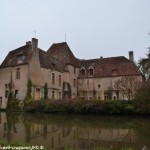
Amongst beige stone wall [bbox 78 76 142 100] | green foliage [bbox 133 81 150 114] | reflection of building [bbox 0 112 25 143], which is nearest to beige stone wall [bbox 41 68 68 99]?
beige stone wall [bbox 78 76 142 100]

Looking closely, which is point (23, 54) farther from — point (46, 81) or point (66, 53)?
point (66, 53)

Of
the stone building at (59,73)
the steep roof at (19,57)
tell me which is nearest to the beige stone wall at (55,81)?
the stone building at (59,73)

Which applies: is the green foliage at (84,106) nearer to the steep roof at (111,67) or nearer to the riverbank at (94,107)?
the riverbank at (94,107)

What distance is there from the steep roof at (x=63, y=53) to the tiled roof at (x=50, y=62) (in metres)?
1.13

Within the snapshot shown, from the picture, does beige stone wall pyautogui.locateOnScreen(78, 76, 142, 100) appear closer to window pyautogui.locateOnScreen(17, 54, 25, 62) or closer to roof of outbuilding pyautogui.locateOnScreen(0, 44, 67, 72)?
roof of outbuilding pyautogui.locateOnScreen(0, 44, 67, 72)

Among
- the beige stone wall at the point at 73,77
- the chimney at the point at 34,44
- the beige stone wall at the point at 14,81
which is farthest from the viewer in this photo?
the beige stone wall at the point at 73,77

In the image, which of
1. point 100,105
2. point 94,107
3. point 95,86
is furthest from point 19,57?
point 100,105

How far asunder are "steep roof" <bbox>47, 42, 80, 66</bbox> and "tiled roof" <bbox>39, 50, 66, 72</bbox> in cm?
113

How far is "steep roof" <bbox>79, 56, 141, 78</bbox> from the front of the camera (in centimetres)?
4256

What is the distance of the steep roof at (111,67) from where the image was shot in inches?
1676

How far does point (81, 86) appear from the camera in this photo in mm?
45812

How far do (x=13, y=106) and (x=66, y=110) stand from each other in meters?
8.63

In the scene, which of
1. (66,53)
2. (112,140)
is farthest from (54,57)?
(112,140)

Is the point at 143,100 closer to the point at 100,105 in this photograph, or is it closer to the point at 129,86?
the point at 100,105
